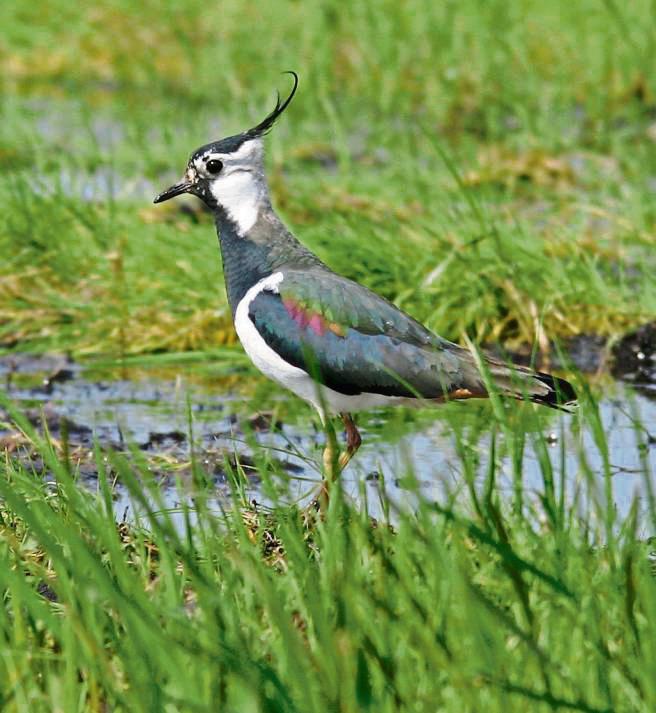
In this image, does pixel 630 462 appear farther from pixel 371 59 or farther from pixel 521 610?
pixel 371 59

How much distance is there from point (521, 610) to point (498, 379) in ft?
5.79

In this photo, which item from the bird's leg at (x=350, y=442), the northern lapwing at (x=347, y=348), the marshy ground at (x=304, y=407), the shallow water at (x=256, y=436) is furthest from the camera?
the shallow water at (x=256, y=436)

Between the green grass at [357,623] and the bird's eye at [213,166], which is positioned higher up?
the bird's eye at [213,166]

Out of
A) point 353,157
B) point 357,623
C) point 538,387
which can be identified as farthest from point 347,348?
point 353,157

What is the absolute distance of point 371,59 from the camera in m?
11.7

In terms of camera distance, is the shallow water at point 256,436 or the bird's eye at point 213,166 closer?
the shallow water at point 256,436

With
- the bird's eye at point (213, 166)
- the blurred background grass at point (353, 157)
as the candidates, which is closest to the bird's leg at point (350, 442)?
the bird's eye at point (213, 166)

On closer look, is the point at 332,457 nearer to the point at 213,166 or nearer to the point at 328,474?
the point at 328,474

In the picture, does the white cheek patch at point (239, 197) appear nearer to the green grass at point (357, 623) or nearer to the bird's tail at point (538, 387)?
the bird's tail at point (538, 387)

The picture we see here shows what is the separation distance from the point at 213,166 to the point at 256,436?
1.12m

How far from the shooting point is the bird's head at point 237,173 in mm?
5781

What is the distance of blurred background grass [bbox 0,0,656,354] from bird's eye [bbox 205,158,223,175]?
1.23 metres

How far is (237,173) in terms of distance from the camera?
230 inches

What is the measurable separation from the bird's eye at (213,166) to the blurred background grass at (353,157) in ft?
4.02
